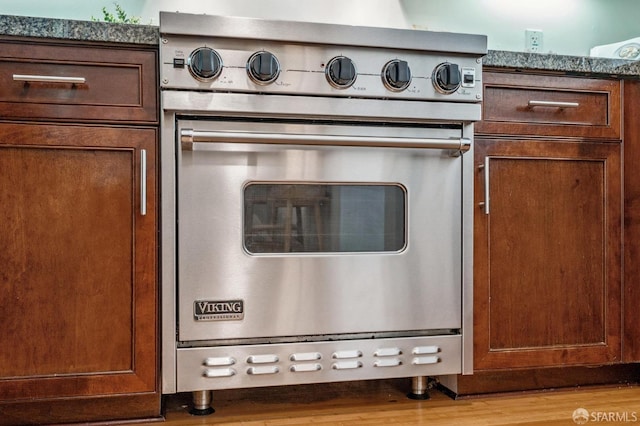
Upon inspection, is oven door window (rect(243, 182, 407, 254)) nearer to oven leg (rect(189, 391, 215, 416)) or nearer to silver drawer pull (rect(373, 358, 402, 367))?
silver drawer pull (rect(373, 358, 402, 367))

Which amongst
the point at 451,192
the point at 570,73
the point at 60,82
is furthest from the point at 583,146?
the point at 60,82

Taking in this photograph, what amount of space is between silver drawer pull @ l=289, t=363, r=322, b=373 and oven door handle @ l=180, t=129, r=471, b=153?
56 centimetres

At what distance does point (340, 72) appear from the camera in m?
1.40

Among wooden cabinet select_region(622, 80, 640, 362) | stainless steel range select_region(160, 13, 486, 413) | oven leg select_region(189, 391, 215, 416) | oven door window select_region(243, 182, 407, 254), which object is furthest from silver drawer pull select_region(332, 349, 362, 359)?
wooden cabinet select_region(622, 80, 640, 362)

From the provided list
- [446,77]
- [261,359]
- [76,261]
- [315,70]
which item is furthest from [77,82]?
[446,77]

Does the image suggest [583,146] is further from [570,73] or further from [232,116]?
[232,116]

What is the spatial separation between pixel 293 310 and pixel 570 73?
102 centimetres

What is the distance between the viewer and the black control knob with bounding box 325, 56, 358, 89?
1.40 m

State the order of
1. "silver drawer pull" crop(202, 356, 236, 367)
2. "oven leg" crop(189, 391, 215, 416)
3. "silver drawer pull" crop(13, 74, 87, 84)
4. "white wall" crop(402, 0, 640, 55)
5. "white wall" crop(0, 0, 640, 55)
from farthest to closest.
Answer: "white wall" crop(402, 0, 640, 55) < "white wall" crop(0, 0, 640, 55) < "oven leg" crop(189, 391, 215, 416) < "silver drawer pull" crop(202, 356, 236, 367) < "silver drawer pull" crop(13, 74, 87, 84)

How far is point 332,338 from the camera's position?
1.45 m

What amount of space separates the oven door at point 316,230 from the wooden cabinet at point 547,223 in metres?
0.11

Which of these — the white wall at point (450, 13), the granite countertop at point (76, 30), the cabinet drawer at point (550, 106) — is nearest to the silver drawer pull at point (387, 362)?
the cabinet drawer at point (550, 106)


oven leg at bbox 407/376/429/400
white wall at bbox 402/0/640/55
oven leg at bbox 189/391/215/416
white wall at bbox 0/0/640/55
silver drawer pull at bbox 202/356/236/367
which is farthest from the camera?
white wall at bbox 402/0/640/55

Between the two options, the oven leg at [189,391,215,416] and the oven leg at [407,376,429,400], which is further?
the oven leg at [407,376,429,400]
